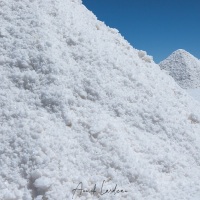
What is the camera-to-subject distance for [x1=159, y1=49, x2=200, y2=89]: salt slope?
66.3ft

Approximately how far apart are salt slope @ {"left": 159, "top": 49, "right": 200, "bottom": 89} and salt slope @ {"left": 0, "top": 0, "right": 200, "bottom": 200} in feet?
49.3

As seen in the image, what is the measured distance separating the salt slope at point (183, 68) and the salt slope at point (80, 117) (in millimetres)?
15041

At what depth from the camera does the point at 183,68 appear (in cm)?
2142

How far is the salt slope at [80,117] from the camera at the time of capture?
11.3 ft

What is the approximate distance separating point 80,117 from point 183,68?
60.0 ft

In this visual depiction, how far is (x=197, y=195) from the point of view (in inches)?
146

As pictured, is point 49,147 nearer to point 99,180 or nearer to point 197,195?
point 99,180

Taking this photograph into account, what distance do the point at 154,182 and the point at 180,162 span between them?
2.10 feet
